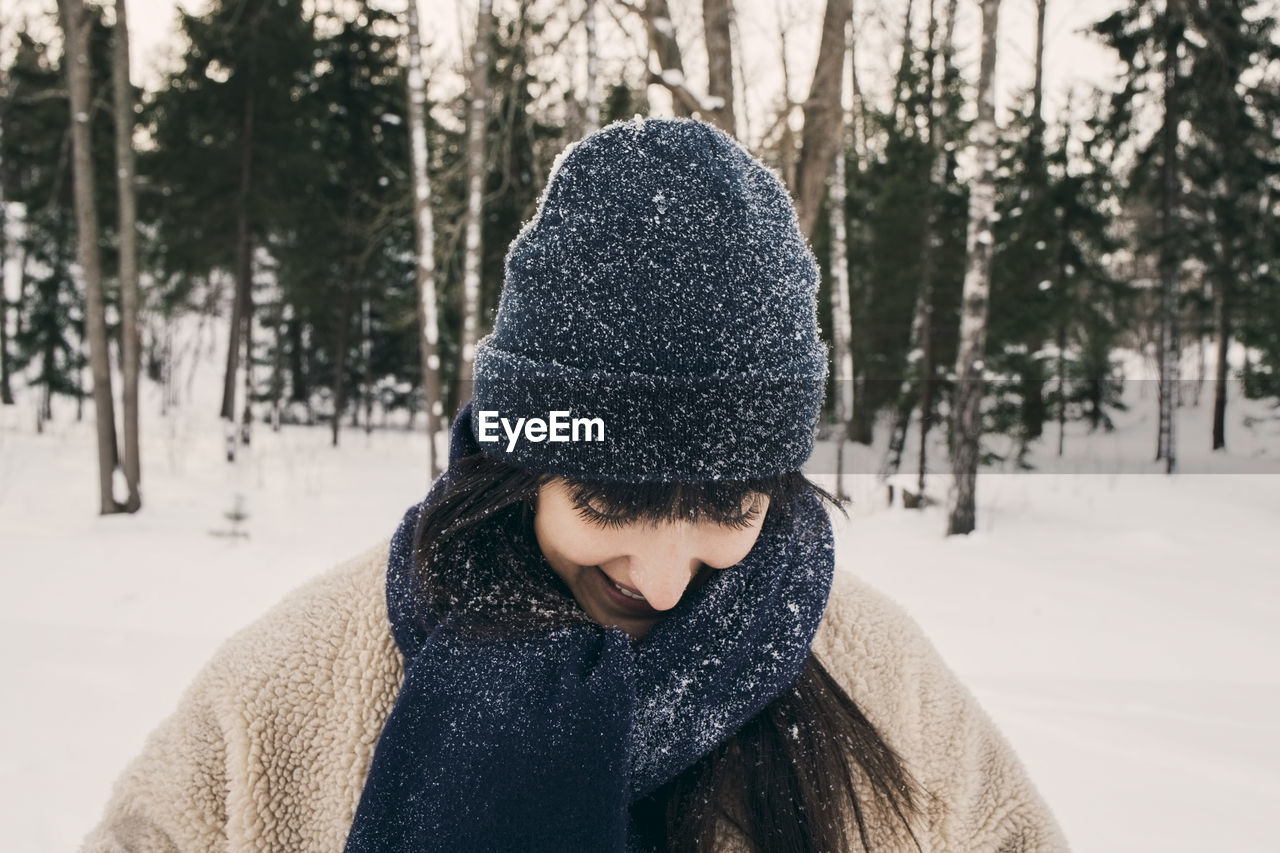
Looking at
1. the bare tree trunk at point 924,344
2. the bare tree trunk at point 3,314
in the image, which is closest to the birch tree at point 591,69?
the bare tree trunk at point 924,344

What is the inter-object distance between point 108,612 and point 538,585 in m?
5.86

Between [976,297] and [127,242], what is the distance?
394 inches

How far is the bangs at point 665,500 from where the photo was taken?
93 centimetres

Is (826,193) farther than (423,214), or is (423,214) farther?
(826,193)

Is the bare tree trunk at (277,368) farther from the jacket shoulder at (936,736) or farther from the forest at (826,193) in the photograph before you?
the jacket shoulder at (936,736)

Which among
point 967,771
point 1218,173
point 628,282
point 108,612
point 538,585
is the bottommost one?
point 108,612

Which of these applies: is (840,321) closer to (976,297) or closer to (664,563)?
(976,297)

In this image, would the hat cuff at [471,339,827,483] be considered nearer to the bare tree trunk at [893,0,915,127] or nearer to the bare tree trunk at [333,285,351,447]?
the bare tree trunk at [893,0,915,127]

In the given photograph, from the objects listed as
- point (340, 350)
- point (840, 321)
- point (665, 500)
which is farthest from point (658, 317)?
point (340, 350)

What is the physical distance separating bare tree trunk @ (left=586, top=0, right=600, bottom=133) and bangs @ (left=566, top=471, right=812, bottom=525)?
26.2 ft

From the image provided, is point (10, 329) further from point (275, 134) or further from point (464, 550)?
point (464, 550)

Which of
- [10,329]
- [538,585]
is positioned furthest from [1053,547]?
[10,329]

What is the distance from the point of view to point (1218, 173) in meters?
15.1

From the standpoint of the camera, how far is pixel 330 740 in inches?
43.0
